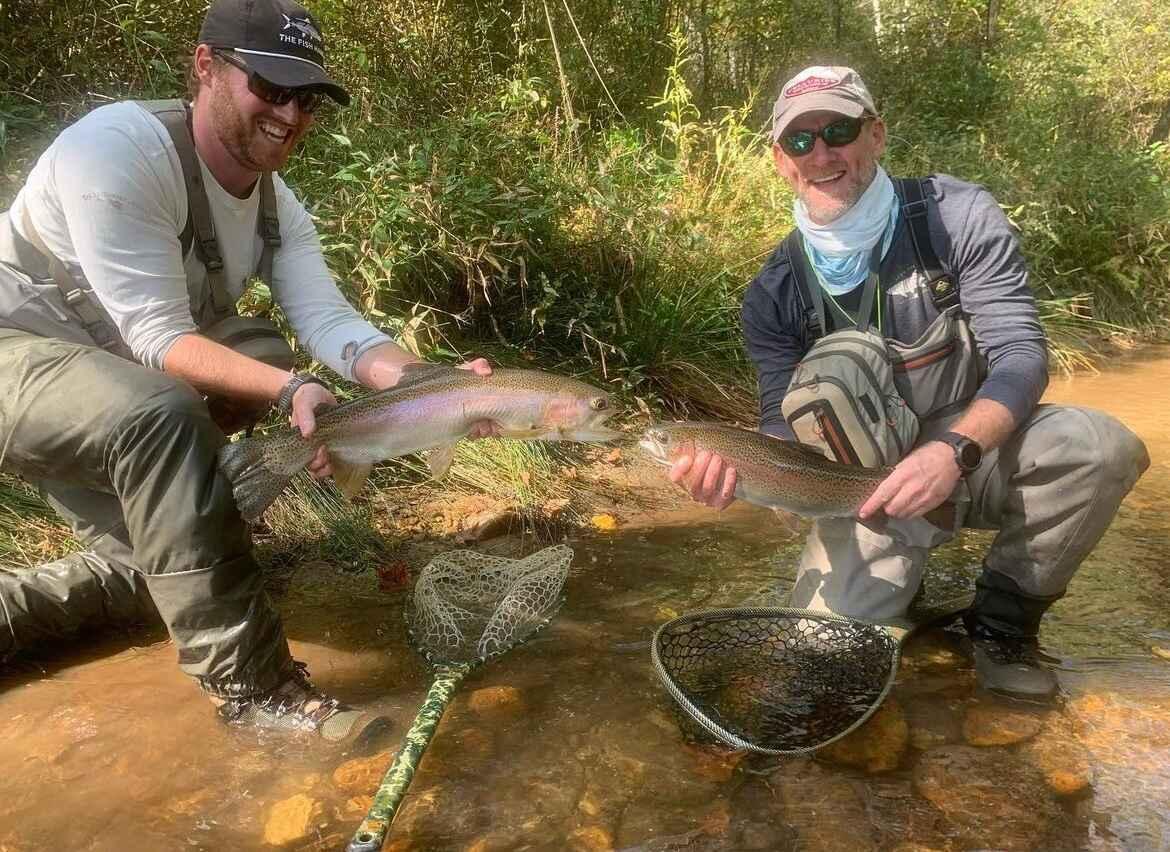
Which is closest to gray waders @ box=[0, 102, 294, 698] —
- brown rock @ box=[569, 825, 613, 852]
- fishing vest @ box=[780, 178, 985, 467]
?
brown rock @ box=[569, 825, 613, 852]

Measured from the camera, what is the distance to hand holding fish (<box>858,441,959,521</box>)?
2836 millimetres

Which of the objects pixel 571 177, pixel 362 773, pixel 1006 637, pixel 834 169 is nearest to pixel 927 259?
pixel 834 169

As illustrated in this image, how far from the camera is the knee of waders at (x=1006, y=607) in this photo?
3.30m

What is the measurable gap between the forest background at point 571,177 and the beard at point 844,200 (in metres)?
2.26

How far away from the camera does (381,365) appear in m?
3.57

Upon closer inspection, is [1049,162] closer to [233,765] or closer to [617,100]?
[617,100]

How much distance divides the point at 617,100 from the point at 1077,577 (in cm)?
635

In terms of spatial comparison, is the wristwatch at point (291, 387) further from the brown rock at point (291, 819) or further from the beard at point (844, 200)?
the beard at point (844, 200)

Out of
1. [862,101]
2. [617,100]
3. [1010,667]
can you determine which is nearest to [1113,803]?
[1010,667]

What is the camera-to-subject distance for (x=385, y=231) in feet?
16.8

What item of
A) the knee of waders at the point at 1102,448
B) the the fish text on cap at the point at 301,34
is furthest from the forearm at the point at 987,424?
the the fish text on cap at the point at 301,34

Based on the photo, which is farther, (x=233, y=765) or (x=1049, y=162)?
(x=1049, y=162)

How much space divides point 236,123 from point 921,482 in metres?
2.63

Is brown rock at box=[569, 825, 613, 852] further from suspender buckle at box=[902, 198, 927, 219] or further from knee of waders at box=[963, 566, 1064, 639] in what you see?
suspender buckle at box=[902, 198, 927, 219]
